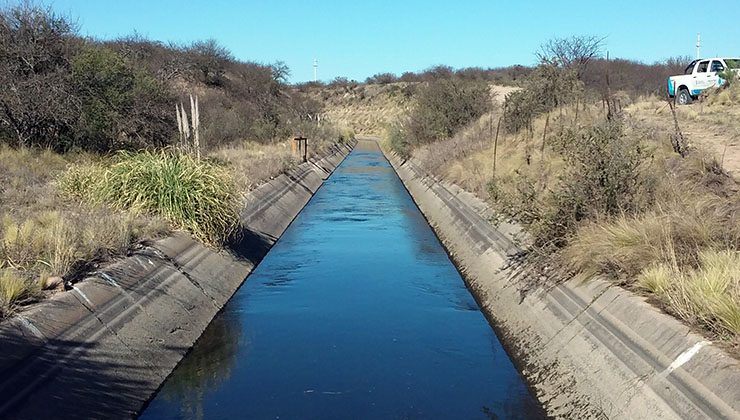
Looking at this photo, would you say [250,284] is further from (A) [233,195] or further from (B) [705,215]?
(B) [705,215]

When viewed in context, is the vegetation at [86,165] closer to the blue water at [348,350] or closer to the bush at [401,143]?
the blue water at [348,350]

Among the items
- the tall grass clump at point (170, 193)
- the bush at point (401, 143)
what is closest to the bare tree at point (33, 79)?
the tall grass clump at point (170, 193)

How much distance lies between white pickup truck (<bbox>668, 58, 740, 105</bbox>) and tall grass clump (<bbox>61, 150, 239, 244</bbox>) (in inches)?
895

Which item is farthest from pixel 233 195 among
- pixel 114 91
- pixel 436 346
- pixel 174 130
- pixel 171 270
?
pixel 174 130

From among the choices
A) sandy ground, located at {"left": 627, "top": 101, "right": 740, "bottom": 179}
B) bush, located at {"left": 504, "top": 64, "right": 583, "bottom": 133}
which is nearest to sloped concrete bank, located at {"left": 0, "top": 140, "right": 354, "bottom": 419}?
sandy ground, located at {"left": 627, "top": 101, "right": 740, "bottom": 179}

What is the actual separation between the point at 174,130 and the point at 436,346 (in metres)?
21.7

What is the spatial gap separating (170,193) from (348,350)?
231 inches

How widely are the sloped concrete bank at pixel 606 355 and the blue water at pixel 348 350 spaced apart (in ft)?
1.29

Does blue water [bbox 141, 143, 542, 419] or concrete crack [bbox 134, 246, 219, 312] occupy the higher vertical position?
concrete crack [bbox 134, 246, 219, 312]

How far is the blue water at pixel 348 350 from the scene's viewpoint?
27.4ft

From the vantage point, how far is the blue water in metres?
8.36

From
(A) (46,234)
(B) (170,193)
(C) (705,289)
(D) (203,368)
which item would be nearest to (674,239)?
→ (C) (705,289)

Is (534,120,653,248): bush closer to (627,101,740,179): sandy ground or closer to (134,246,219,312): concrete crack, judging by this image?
(627,101,740,179): sandy ground

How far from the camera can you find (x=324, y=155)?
47.4 meters
